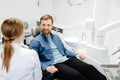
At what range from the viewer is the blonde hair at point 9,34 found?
1.52 metres

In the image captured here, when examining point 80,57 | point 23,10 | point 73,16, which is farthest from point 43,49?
point 23,10

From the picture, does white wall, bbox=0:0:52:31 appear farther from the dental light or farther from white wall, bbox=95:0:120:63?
the dental light

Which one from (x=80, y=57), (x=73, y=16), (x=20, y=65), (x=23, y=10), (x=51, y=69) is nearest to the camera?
(x=20, y=65)

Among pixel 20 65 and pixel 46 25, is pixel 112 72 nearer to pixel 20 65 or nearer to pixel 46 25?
pixel 20 65

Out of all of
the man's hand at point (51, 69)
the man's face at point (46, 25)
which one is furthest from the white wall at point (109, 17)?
the man's hand at point (51, 69)

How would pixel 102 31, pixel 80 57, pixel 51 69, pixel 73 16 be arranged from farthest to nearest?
pixel 73 16
pixel 80 57
pixel 102 31
pixel 51 69

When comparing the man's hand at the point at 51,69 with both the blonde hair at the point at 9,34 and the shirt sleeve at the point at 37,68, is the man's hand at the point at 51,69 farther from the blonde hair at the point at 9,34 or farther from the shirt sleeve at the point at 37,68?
the blonde hair at the point at 9,34

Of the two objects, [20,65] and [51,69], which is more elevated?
[20,65]

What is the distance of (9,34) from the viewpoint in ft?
5.04

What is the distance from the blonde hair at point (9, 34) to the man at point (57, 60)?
75 centimetres

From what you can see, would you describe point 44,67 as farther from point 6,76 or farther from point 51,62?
point 6,76

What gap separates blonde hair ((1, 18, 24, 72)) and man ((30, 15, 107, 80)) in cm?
75

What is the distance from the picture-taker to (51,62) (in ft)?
7.79

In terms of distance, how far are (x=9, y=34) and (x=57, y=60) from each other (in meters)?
1.00
